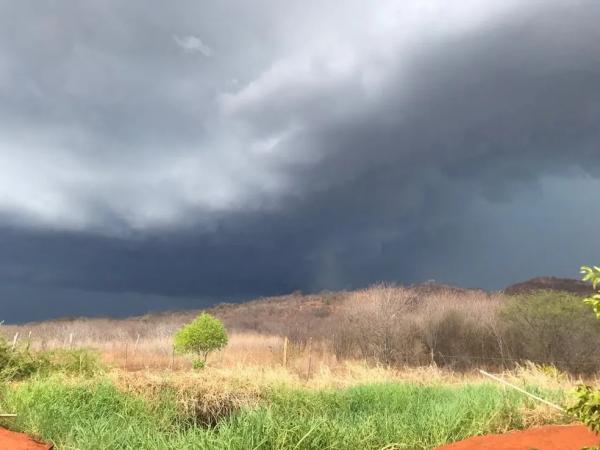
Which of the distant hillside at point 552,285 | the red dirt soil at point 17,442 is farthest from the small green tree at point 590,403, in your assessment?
the distant hillside at point 552,285

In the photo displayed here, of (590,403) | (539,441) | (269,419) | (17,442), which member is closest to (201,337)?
(17,442)

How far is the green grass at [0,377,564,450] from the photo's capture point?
7.52 meters

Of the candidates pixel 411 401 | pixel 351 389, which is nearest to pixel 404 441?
pixel 411 401

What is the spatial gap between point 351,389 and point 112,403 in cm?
551

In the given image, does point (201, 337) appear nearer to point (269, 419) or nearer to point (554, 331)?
point (554, 331)

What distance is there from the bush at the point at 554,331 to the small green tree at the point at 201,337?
15.0m

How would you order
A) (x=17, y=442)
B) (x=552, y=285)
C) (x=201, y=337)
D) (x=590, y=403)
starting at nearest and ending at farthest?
(x=590, y=403), (x=17, y=442), (x=201, y=337), (x=552, y=285)

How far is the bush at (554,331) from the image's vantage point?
27.1m

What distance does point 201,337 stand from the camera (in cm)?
2478

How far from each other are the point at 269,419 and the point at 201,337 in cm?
1737

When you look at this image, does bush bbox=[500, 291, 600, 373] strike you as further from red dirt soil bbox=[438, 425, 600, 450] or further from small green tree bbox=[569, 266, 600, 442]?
small green tree bbox=[569, 266, 600, 442]

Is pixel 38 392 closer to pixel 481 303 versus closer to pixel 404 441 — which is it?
pixel 404 441

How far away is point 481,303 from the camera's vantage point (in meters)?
34.5

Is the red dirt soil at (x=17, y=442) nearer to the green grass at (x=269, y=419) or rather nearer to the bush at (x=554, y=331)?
the green grass at (x=269, y=419)
